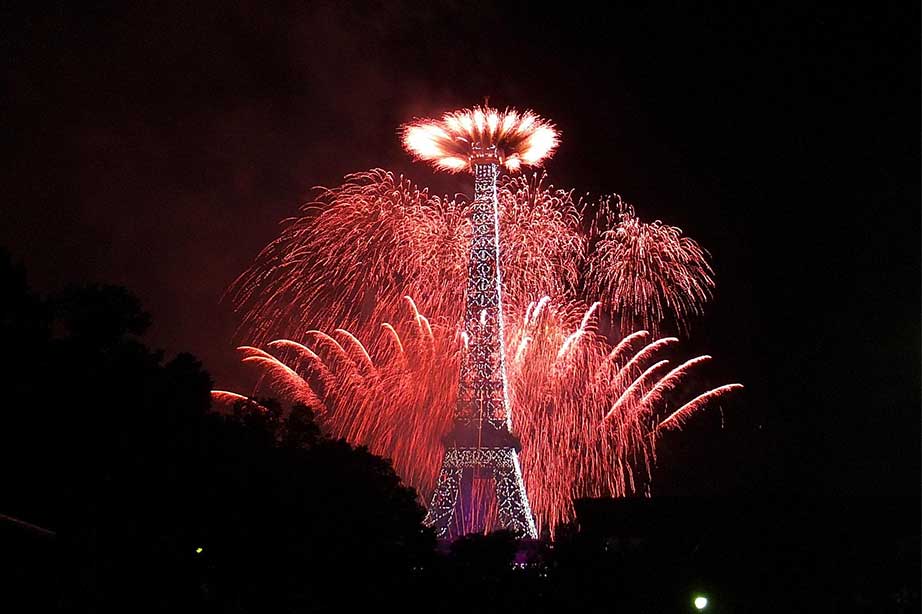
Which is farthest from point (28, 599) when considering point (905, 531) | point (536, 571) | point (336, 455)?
point (905, 531)

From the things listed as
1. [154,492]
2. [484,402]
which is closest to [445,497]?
[484,402]

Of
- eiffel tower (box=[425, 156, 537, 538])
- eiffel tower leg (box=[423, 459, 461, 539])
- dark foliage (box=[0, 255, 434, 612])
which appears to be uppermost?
eiffel tower (box=[425, 156, 537, 538])

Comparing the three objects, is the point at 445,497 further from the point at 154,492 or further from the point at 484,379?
the point at 154,492

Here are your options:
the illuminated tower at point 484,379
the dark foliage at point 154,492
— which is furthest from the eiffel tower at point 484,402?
the dark foliage at point 154,492

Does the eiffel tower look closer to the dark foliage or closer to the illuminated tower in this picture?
the illuminated tower

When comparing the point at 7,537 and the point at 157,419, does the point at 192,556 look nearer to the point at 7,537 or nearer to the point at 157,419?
the point at 157,419

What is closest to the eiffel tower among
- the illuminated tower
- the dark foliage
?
the illuminated tower

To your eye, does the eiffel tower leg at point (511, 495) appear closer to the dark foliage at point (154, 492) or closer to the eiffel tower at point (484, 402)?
the eiffel tower at point (484, 402)
